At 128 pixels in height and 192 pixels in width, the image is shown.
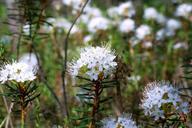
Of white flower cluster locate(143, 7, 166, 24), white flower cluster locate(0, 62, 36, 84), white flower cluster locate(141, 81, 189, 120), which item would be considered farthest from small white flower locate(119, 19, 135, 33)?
white flower cluster locate(0, 62, 36, 84)

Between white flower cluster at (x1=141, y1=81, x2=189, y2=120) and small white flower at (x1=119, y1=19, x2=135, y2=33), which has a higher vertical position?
small white flower at (x1=119, y1=19, x2=135, y2=33)

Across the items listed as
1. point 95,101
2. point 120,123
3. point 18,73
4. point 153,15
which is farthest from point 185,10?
point 18,73

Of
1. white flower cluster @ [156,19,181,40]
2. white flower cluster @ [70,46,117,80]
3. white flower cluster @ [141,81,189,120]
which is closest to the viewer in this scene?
white flower cluster @ [70,46,117,80]

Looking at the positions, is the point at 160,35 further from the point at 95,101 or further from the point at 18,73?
the point at 18,73

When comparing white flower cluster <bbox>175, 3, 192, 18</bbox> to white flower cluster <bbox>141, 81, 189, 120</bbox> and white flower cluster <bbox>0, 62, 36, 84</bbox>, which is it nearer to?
→ white flower cluster <bbox>141, 81, 189, 120</bbox>

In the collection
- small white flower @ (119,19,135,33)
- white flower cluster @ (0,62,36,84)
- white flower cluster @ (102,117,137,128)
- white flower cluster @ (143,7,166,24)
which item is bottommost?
white flower cluster @ (102,117,137,128)

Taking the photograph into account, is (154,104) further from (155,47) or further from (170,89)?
(155,47)
